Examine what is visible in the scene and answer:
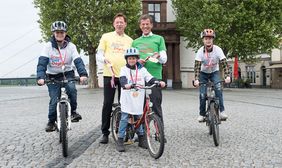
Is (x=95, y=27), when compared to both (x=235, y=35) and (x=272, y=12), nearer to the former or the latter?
(x=235, y=35)

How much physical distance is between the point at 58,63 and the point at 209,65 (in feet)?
9.19

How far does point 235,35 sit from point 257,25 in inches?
76.5

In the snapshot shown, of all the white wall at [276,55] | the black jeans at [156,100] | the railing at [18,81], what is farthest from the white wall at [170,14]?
the black jeans at [156,100]

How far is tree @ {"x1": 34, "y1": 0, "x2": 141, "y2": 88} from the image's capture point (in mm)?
29344

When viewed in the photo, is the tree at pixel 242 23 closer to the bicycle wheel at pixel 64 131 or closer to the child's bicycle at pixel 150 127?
the child's bicycle at pixel 150 127

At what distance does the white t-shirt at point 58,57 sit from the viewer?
605cm

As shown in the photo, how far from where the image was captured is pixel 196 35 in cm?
3112

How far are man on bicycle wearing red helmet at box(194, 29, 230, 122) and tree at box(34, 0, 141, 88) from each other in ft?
73.3

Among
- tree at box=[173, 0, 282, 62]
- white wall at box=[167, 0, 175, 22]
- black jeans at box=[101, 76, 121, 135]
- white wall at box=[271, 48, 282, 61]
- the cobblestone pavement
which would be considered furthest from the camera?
white wall at box=[271, 48, 282, 61]

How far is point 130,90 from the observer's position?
19.1ft

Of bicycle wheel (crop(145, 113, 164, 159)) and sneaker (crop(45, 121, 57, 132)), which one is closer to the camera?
bicycle wheel (crop(145, 113, 164, 159))

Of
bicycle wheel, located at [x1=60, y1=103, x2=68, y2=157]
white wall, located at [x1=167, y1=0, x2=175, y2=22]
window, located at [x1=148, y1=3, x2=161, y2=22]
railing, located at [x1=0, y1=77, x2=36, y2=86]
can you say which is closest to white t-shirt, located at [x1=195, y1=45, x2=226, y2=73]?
bicycle wheel, located at [x1=60, y1=103, x2=68, y2=157]

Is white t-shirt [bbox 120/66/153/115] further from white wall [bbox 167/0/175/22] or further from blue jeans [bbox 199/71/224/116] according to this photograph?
white wall [bbox 167/0/175/22]

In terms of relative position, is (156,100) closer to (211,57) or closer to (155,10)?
(211,57)
